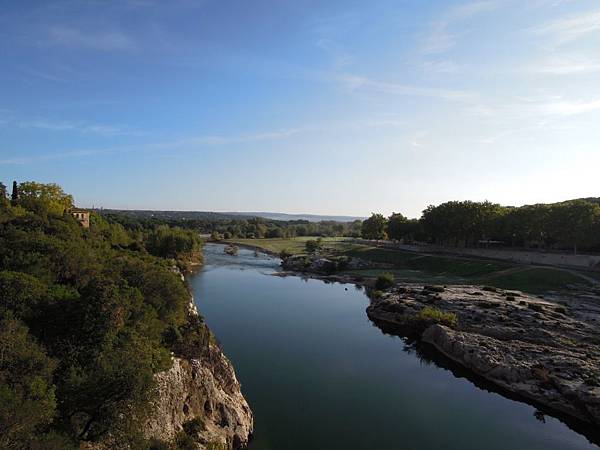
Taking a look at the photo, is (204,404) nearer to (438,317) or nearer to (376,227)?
(438,317)

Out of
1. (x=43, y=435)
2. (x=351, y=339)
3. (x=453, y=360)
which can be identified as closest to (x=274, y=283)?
(x=351, y=339)

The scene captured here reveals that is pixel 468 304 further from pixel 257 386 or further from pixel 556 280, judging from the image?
pixel 257 386

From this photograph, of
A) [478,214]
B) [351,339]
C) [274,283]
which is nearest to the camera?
[351,339]

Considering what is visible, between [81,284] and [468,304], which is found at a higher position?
[81,284]

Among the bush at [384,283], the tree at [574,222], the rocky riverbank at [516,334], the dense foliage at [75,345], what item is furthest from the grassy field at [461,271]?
the dense foliage at [75,345]

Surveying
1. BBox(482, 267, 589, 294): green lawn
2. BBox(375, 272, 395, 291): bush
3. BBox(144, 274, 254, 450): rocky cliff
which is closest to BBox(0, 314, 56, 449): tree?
BBox(144, 274, 254, 450): rocky cliff

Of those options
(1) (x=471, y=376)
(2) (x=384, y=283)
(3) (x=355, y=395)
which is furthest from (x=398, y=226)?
(3) (x=355, y=395)
